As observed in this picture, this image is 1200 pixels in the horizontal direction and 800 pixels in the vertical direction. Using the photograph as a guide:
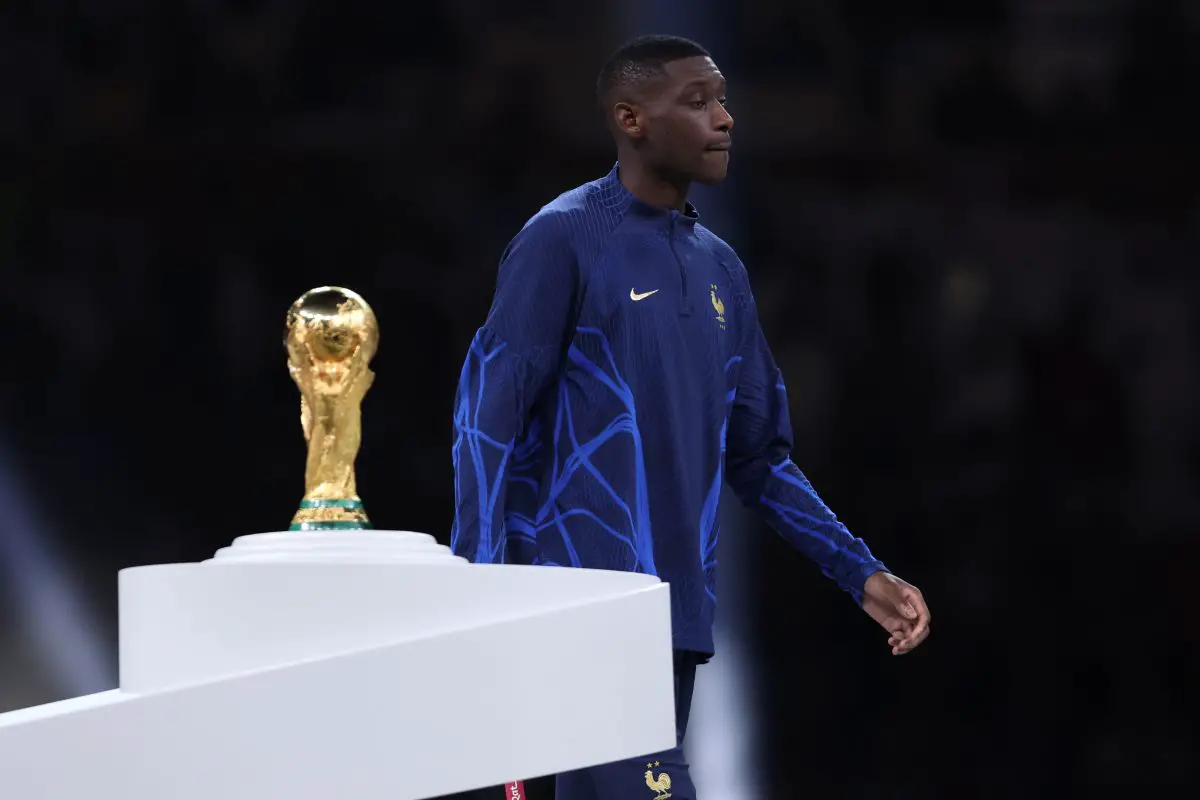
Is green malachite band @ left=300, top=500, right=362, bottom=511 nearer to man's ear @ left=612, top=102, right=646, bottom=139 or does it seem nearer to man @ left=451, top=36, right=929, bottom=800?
man @ left=451, top=36, right=929, bottom=800

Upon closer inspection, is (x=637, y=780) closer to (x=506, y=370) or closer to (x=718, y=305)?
(x=506, y=370)

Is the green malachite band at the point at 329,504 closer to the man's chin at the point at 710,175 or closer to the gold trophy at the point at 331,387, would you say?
the gold trophy at the point at 331,387

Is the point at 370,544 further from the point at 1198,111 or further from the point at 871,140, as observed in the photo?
the point at 1198,111

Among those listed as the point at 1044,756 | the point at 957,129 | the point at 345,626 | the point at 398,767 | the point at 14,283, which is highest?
the point at 957,129

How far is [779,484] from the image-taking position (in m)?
2.50

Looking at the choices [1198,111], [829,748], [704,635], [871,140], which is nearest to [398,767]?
[704,635]

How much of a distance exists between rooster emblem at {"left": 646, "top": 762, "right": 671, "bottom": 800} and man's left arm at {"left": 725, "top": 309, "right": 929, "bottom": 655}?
1.26 feet

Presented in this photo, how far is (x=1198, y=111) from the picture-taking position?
412 centimetres

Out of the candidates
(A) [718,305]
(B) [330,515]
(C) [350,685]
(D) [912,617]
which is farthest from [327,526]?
(D) [912,617]

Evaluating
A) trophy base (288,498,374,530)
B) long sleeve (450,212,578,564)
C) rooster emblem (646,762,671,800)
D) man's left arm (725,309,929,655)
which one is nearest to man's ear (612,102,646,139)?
long sleeve (450,212,578,564)

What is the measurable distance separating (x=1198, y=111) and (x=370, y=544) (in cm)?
307

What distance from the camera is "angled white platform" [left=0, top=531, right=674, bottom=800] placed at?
4.51ft

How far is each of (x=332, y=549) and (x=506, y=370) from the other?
2.40 feet

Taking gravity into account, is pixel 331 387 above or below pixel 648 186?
below
